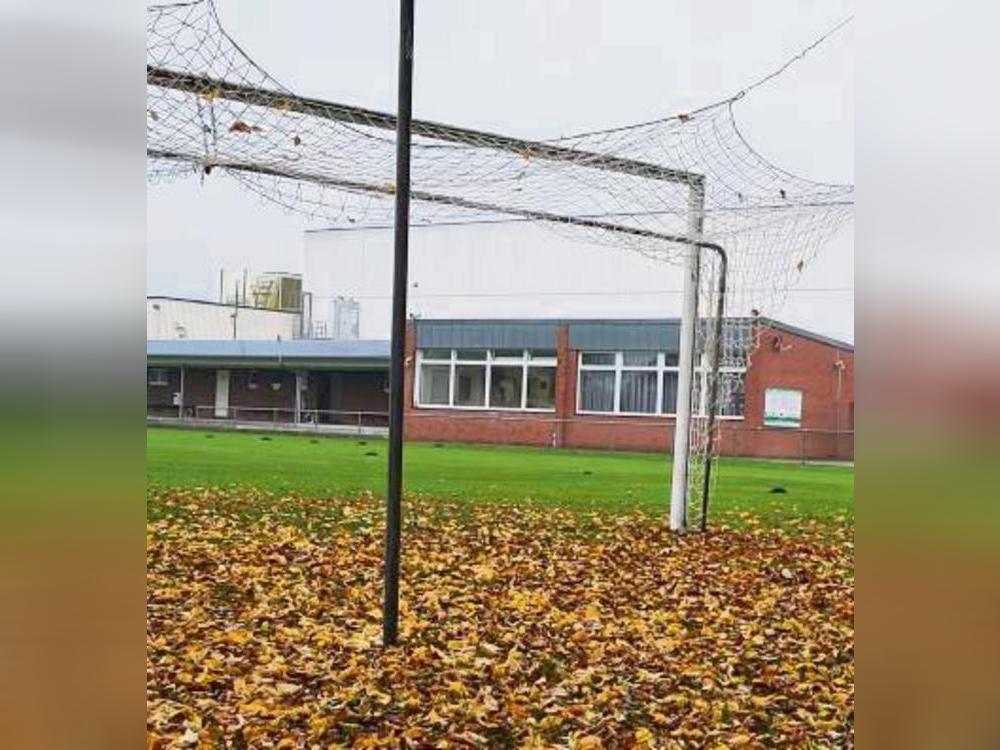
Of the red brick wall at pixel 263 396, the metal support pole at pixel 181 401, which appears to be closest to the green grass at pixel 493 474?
the metal support pole at pixel 181 401

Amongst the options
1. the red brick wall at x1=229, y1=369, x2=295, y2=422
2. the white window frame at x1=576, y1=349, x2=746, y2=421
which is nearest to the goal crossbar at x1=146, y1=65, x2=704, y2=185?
the white window frame at x1=576, y1=349, x2=746, y2=421

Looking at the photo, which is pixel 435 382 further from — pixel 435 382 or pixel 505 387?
pixel 505 387

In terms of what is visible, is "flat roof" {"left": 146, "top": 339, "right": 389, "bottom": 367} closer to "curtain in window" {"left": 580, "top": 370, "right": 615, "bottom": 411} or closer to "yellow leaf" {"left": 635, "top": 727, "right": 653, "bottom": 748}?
"curtain in window" {"left": 580, "top": 370, "right": 615, "bottom": 411}

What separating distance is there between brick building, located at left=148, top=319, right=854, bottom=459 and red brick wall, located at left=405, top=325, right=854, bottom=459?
13 mm

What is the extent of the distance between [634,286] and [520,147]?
9226 mm

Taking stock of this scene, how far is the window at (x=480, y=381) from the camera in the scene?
13156mm

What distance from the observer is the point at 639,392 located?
42.5 feet

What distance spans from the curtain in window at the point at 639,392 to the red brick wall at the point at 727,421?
13 cm

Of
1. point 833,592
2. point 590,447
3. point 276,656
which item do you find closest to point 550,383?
point 590,447

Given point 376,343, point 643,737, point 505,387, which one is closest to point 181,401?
point 376,343

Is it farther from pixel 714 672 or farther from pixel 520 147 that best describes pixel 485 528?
pixel 714 672

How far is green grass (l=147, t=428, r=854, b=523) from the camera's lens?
7.59 metres

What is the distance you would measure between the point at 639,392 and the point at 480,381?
1.82 metres

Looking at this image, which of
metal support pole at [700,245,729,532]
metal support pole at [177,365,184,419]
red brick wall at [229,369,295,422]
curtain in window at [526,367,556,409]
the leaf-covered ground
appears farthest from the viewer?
red brick wall at [229,369,295,422]
